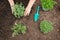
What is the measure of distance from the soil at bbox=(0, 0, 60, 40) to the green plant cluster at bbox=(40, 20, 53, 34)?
0.06 m

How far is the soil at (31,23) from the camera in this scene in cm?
263

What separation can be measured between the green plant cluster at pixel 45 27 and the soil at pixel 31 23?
0.21ft

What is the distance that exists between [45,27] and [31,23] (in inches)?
9.4

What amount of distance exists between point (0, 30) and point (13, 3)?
15.7 inches

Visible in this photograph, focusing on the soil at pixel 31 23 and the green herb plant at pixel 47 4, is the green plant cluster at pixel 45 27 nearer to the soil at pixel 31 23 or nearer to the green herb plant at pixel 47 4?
the soil at pixel 31 23

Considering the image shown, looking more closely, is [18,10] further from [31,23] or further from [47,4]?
[47,4]

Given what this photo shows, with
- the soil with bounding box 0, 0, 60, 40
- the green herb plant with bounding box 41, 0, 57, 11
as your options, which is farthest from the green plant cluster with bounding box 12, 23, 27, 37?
the green herb plant with bounding box 41, 0, 57, 11

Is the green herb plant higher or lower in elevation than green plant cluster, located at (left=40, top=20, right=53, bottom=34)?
higher

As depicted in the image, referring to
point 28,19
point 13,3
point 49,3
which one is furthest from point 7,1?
point 49,3

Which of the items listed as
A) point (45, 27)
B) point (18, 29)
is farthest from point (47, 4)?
point (18, 29)

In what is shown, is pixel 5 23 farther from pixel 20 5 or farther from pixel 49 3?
pixel 49 3

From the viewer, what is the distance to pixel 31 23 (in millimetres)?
2725

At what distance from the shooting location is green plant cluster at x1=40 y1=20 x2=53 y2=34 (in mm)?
2572

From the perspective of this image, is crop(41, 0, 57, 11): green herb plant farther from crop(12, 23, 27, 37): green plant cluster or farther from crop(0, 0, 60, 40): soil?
crop(12, 23, 27, 37): green plant cluster
